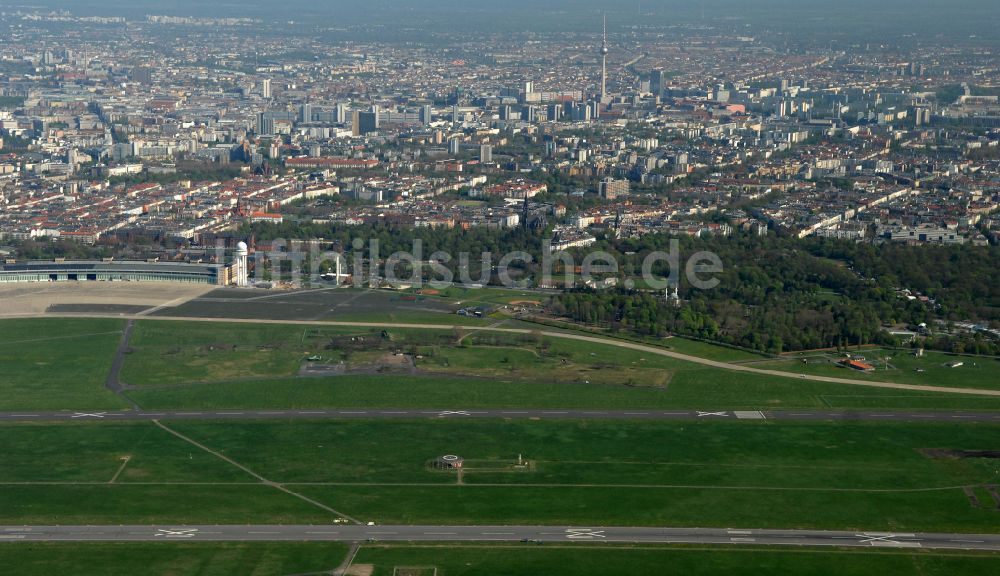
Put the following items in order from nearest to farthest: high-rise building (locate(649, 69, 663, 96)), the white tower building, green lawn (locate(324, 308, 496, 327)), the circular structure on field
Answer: the circular structure on field → green lawn (locate(324, 308, 496, 327)) → the white tower building → high-rise building (locate(649, 69, 663, 96))

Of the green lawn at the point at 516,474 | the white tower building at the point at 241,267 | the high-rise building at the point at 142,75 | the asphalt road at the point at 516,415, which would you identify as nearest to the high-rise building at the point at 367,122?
the high-rise building at the point at 142,75

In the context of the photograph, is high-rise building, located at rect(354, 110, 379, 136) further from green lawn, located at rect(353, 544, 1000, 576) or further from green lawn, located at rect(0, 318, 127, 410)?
green lawn, located at rect(353, 544, 1000, 576)

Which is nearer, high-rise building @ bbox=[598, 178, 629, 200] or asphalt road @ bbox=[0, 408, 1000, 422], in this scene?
asphalt road @ bbox=[0, 408, 1000, 422]

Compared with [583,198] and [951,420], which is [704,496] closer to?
[951,420]

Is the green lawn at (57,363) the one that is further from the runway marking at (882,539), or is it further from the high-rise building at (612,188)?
the high-rise building at (612,188)

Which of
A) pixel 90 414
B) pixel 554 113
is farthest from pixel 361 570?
pixel 554 113

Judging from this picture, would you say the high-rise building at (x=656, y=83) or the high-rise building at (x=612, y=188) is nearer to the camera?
the high-rise building at (x=612, y=188)

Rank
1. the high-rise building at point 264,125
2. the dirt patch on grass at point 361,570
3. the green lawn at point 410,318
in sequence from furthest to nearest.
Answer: the high-rise building at point 264,125 → the green lawn at point 410,318 → the dirt patch on grass at point 361,570

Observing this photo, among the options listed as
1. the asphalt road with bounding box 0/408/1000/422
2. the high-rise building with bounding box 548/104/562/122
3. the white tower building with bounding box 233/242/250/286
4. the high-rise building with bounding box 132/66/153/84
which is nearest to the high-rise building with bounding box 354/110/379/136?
the high-rise building with bounding box 548/104/562/122
